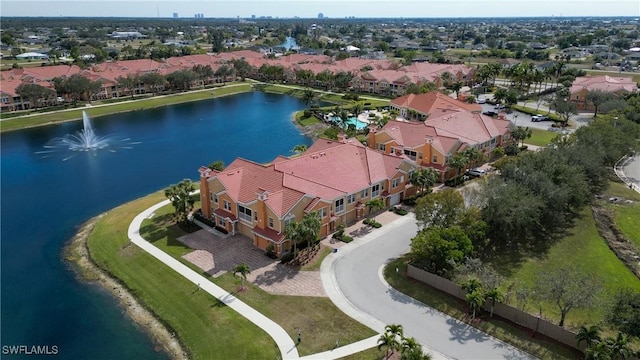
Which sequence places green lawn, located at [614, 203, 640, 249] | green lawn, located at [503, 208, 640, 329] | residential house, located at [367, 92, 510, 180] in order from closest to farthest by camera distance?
green lawn, located at [503, 208, 640, 329], green lawn, located at [614, 203, 640, 249], residential house, located at [367, 92, 510, 180]

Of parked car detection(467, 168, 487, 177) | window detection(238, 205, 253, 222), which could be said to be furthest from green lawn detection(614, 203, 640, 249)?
window detection(238, 205, 253, 222)

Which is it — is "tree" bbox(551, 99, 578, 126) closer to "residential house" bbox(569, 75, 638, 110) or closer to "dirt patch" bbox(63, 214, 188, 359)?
"residential house" bbox(569, 75, 638, 110)

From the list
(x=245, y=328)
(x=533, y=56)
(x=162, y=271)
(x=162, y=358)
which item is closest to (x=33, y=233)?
(x=162, y=271)

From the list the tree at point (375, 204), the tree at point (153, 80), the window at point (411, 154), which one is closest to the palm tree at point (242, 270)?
the tree at point (375, 204)

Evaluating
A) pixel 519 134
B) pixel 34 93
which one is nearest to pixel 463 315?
pixel 519 134
